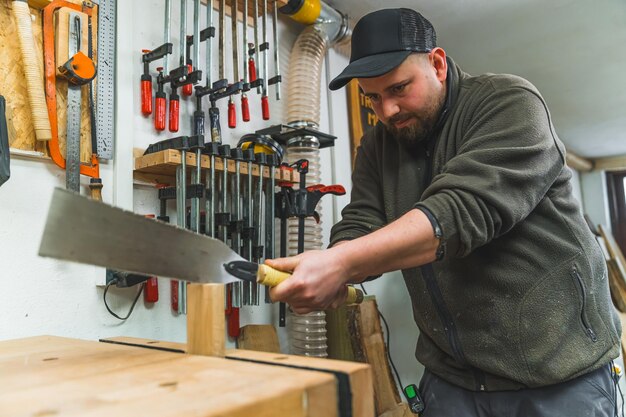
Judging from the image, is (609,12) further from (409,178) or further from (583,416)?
(583,416)

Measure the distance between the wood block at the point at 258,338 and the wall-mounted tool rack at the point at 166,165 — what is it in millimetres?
594

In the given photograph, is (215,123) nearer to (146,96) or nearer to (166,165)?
(146,96)

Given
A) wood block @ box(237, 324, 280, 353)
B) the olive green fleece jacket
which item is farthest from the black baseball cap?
wood block @ box(237, 324, 280, 353)

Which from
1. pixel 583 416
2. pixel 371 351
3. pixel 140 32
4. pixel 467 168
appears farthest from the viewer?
pixel 371 351

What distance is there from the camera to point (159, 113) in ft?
5.61

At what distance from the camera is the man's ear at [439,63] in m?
1.31

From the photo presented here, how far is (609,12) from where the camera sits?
8.94ft

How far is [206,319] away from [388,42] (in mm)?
855

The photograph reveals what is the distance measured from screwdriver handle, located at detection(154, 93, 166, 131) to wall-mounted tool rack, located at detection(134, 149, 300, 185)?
171 mm

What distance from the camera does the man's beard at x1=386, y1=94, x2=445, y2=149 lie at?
4.25ft

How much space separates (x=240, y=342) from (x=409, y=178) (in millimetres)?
936

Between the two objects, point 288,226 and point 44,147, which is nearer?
point 44,147

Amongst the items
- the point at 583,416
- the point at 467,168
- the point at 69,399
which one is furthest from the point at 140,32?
the point at 583,416

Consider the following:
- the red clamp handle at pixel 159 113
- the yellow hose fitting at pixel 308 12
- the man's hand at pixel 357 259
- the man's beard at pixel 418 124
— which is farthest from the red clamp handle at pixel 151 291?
the yellow hose fitting at pixel 308 12
